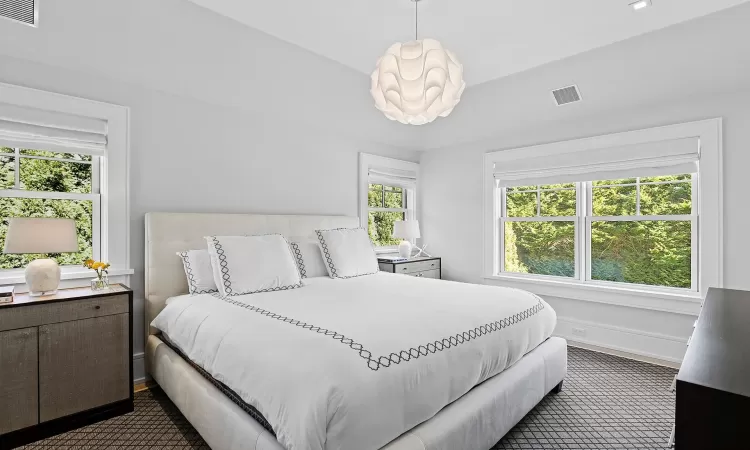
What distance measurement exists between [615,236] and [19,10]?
4929 millimetres

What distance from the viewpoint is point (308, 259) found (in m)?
3.38

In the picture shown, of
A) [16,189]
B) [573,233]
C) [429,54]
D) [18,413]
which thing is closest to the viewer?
[18,413]

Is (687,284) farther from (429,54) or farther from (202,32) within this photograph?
(202,32)

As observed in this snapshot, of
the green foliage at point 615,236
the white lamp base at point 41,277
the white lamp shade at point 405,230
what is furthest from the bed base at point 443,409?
the white lamp shade at point 405,230

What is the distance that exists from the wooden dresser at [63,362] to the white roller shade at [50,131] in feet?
3.17

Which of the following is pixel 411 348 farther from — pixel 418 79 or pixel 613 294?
pixel 613 294

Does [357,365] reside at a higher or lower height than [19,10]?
lower

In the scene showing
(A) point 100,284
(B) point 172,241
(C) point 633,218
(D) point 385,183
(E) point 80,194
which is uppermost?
(D) point 385,183

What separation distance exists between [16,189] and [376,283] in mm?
2488

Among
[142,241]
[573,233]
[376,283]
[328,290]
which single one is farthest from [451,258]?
[142,241]

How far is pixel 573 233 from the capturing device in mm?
4043

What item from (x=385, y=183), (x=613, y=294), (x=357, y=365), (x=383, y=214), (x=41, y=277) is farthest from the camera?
(x=383, y=214)

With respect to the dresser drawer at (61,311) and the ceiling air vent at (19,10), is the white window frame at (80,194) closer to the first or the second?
the dresser drawer at (61,311)

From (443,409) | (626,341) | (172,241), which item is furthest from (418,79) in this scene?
(626,341)
